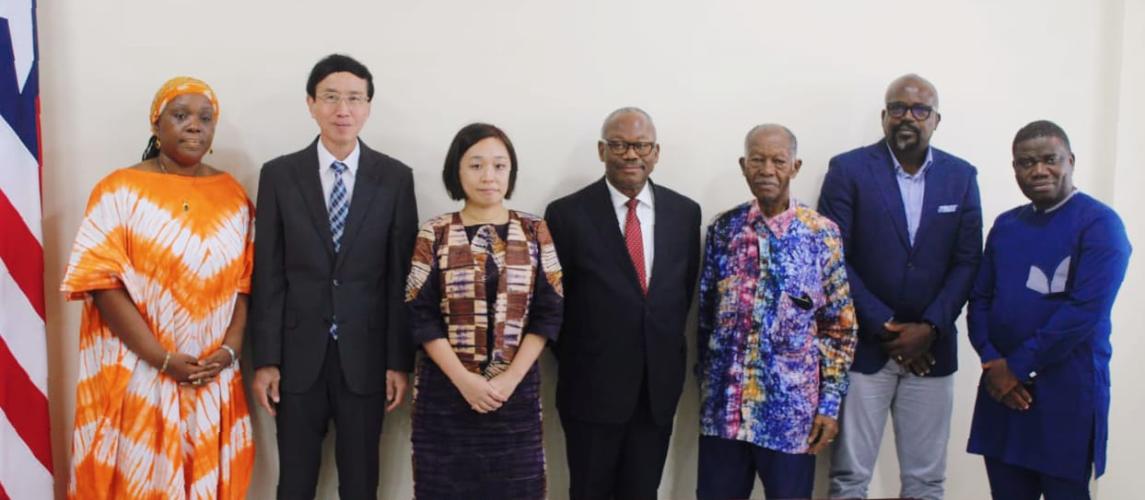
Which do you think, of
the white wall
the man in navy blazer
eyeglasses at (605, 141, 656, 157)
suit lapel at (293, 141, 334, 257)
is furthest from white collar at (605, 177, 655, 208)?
suit lapel at (293, 141, 334, 257)

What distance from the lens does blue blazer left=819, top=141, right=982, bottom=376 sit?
2973mm

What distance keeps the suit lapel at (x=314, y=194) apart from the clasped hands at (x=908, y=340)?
1.93m

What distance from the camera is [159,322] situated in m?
2.67

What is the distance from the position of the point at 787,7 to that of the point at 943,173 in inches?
36.6

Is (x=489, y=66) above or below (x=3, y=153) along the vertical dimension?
above

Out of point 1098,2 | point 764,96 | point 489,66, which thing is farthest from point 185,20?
point 1098,2

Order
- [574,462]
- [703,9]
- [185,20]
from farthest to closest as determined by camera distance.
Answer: [703,9] → [185,20] → [574,462]

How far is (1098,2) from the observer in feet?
11.6

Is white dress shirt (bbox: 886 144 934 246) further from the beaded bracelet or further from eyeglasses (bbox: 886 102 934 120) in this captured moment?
the beaded bracelet

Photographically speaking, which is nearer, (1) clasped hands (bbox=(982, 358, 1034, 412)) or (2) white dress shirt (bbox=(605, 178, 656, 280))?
(1) clasped hands (bbox=(982, 358, 1034, 412))

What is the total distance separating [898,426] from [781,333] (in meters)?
0.77

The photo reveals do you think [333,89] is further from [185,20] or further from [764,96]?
[764,96]

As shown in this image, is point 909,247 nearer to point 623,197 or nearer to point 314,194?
point 623,197

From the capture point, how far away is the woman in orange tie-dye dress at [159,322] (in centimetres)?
263
